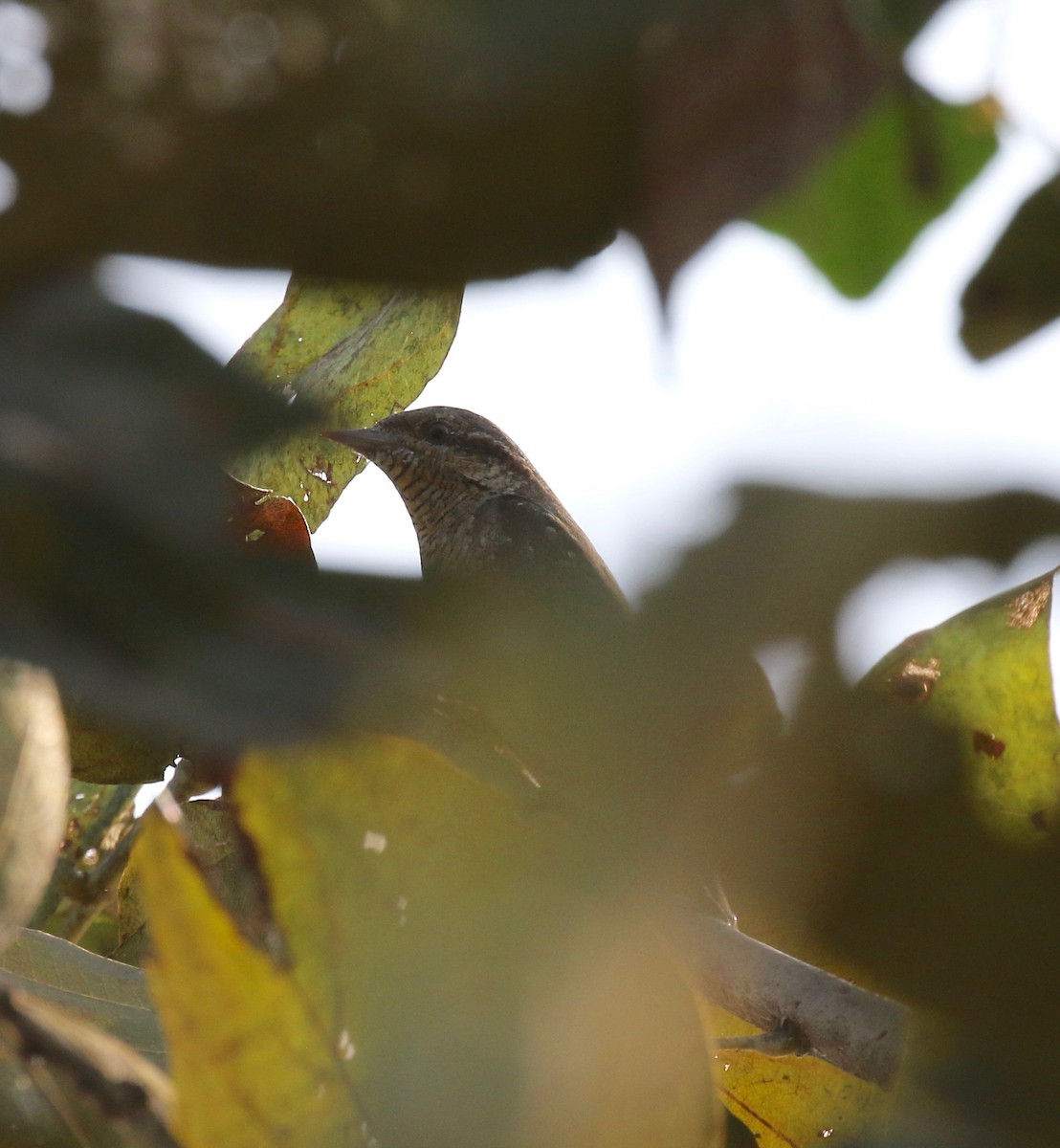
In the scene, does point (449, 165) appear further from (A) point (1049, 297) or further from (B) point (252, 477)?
(B) point (252, 477)

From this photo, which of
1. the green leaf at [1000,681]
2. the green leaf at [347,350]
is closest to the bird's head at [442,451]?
the green leaf at [347,350]

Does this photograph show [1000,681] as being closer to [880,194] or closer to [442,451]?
[880,194]

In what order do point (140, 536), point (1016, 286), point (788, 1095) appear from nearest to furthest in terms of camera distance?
point (140, 536), point (1016, 286), point (788, 1095)

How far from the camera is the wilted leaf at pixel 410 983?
999mm

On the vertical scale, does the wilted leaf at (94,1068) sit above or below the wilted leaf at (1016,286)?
below

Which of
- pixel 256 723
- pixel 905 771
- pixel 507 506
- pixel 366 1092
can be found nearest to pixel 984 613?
pixel 905 771

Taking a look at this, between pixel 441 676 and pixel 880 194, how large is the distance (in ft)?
2.66

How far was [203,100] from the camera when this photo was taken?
808 mm

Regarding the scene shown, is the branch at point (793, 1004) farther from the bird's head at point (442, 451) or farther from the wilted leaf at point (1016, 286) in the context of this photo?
the bird's head at point (442, 451)

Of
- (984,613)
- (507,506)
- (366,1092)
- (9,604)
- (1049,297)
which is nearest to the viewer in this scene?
(9,604)

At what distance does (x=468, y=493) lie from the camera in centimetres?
466

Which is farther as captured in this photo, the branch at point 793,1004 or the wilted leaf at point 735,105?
the branch at point 793,1004

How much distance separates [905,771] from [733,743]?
16cm

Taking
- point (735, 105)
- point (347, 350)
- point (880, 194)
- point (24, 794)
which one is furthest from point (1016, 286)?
point (347, 350)
